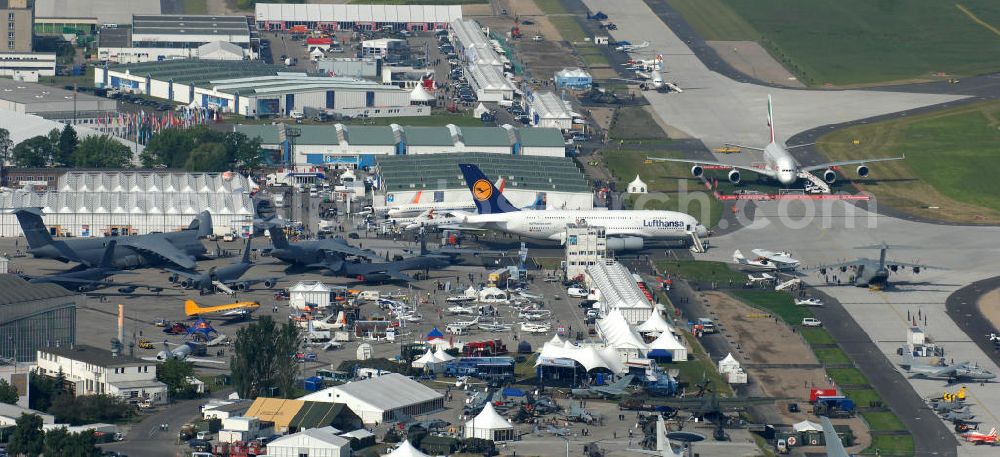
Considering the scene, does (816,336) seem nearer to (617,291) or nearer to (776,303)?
(776,303)

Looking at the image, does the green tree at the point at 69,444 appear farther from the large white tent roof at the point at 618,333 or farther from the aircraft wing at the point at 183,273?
the aircraft wing at the point at 183,273

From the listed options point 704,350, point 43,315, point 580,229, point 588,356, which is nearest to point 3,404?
point 43,315

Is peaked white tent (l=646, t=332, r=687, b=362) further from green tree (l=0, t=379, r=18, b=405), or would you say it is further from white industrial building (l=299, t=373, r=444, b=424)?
green tree (l=0, t=379, r=18, b=405)

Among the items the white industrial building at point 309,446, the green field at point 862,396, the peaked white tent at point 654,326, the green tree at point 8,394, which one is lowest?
the white industrial building at point 309,446

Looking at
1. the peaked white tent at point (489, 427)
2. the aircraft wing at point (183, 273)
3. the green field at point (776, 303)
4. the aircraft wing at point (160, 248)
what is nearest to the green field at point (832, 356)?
the green field at point (776, 303)

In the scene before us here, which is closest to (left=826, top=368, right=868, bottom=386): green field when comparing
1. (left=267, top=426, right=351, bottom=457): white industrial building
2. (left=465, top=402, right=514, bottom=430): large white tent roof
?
(left=465, top=402, right=514, bottom=430): large white tent roof
